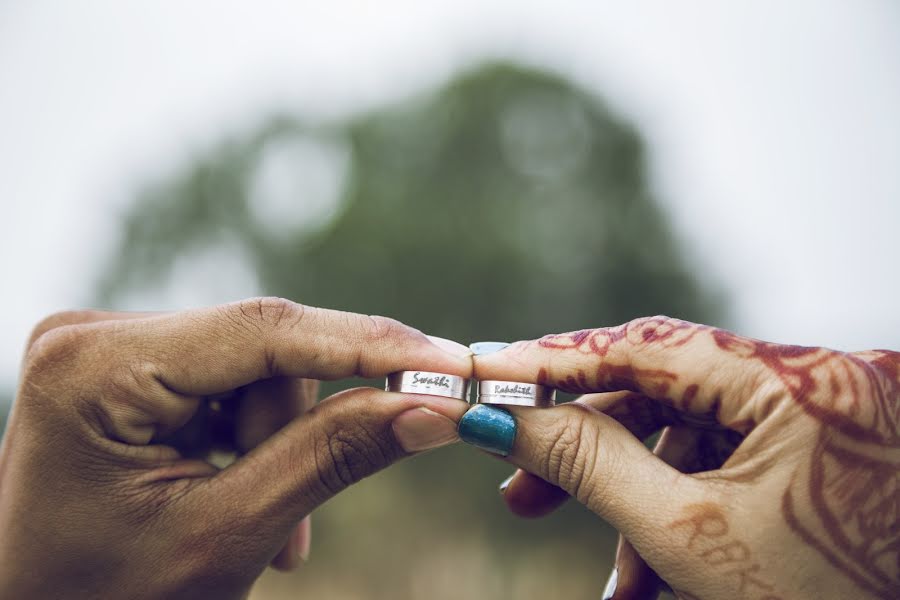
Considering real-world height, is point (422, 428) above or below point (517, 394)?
below

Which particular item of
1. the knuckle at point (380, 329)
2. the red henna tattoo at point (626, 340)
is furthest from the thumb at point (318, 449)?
the red henna tattoo at point (626, 340)

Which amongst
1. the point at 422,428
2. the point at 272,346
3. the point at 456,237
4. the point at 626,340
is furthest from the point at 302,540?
the point at 456,237

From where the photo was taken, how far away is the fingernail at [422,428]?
3309 mm

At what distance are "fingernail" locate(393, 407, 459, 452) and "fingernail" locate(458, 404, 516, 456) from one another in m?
0.08

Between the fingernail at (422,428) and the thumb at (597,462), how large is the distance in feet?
0.26

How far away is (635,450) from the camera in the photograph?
3055 millimetres

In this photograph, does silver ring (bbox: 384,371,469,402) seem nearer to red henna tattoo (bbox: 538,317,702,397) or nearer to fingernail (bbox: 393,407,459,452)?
fingernail (bbox: 393,407,459,452)

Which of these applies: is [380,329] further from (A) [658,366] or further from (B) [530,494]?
(B) [530,494]

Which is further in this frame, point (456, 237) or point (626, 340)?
point (456, 237)

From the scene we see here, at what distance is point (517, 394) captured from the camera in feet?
10.8

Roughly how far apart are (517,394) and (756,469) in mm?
1032

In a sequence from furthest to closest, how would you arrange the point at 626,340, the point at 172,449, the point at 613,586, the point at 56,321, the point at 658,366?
the point at 56,321 < the point at 613,586 < the point at 172,449 < the point at 626,340 < the point at 658,366

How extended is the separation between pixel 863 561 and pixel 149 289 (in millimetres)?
39613

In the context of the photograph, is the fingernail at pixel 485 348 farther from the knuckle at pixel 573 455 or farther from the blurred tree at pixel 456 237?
the blurred tree at pixel 456 237
